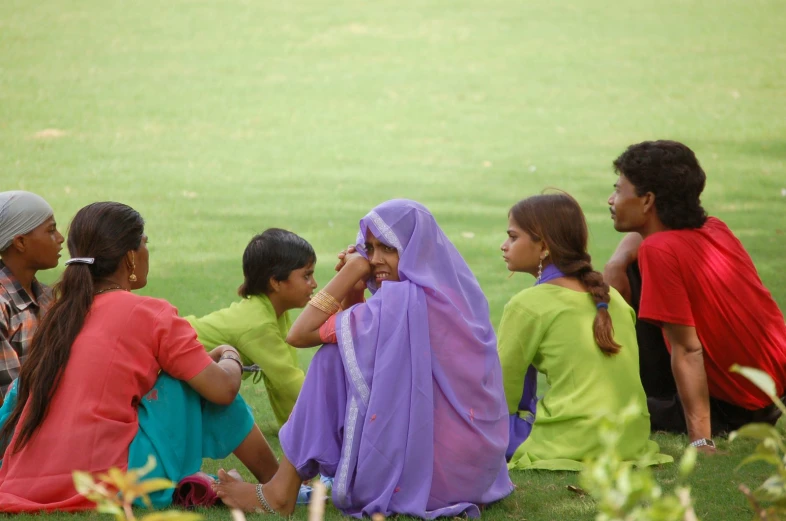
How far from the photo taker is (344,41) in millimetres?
21219

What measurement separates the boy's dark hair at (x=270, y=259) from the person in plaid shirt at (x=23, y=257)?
1003 millimetres

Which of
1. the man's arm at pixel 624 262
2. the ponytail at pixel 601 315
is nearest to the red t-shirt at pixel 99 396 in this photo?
the ponytail at pixel 601 315

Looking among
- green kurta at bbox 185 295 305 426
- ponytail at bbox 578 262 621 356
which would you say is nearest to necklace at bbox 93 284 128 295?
green kurta at bbox 185 295 305 426

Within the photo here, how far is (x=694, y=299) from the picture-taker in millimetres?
5004

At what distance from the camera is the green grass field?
11352mm

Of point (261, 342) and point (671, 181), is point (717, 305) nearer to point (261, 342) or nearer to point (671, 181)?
point (671, 181)

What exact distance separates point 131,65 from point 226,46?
226 centimetres

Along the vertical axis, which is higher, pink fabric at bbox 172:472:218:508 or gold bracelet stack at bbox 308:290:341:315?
gold bracelet stack at bbox 308:290:341:315

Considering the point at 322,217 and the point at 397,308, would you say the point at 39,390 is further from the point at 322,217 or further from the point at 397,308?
the point at 322,217

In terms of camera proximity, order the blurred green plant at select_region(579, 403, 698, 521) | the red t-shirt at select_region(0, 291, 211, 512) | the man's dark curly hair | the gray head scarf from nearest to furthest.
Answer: the blurred green plant at select_region(579, 403, 698, 521) → the red t-shirt at select_region(0, 291, 211, 512) → the gray head scarf → the man's dark curly hair

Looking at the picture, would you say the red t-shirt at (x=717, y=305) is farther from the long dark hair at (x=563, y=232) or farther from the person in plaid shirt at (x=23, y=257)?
the person in plaid shirt at (x=23, y=257)

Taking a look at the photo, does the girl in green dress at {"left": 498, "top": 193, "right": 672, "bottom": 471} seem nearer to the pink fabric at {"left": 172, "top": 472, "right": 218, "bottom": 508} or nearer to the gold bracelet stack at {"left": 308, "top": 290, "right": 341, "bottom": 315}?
the gold bracelet stack at {"left": 308, "top": 290, "right": 341, "bottom": 315}

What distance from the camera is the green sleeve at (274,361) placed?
522 centimetres

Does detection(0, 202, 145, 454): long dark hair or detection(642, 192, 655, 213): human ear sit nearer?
detection(0, 202, 145, 454): long dark hair
